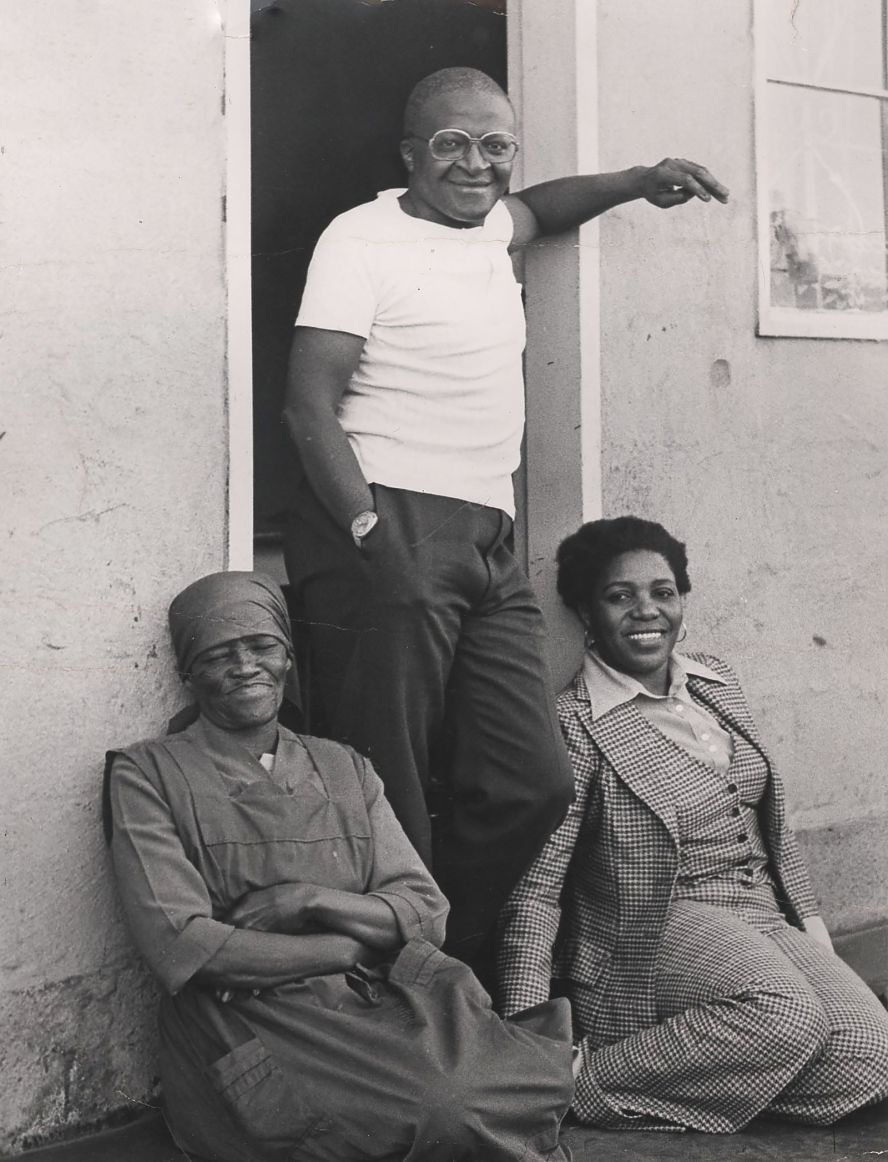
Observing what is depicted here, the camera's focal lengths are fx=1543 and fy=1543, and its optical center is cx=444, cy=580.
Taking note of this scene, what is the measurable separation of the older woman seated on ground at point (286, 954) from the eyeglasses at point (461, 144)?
1.16 metres

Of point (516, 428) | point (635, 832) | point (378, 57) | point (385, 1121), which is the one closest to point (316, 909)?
point (385, 1121)

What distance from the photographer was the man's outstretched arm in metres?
4.17

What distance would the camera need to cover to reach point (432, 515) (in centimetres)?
374

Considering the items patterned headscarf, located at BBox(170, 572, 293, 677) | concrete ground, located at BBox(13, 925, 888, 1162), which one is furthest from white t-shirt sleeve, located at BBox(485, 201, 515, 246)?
concrete ground, located at BBox(13, 925, 888, 1162)

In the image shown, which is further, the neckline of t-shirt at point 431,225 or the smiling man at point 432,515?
the neckline of t-shirt at point 431,225

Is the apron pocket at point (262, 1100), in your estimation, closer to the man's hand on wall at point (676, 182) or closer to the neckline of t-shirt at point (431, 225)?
the neckline of t-shirt at point (431, 225)

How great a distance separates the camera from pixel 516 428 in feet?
13.0

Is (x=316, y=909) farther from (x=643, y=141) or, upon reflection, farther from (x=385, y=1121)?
(x=643, y=141)

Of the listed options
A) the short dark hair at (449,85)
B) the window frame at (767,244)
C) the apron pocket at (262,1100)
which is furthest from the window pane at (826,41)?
the apron pocket at (262,1100)

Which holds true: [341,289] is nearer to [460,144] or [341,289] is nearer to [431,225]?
[431,225]

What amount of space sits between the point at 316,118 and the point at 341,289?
3.95 ft

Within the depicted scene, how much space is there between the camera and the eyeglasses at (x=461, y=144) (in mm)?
3762

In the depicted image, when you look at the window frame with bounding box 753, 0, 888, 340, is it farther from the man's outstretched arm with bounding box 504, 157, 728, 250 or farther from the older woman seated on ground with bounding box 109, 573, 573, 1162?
the older woman seated on ground with bounding box 109, 573, 573, 1162

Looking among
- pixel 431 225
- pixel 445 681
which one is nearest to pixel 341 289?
pixel 431 225
